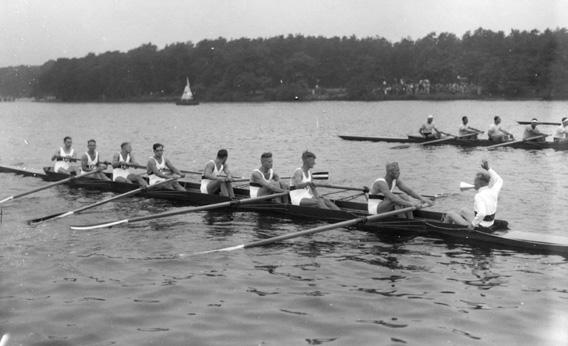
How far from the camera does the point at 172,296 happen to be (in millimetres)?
10656

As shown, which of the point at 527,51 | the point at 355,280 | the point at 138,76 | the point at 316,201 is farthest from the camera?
the point at 138,76

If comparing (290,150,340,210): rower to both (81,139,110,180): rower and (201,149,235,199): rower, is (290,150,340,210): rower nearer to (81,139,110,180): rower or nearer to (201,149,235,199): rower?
(201,149,235,199): rower

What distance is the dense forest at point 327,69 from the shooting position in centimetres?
10575

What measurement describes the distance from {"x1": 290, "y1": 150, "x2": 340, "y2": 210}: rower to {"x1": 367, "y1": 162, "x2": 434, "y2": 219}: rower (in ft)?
4.45

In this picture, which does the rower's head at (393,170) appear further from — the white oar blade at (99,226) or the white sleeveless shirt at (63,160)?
the white sleeveless shirt at (63,160)

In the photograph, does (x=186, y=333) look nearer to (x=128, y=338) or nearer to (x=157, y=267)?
(x=128, y=338)

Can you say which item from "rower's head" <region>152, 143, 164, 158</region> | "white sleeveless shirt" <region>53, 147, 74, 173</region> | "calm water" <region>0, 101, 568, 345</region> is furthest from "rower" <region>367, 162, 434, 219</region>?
"white sleeveless shirt" <region>53, 147, 74, 173</region>

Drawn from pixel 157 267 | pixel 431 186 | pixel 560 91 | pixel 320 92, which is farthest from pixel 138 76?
pixel 157 267

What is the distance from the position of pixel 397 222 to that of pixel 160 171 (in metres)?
8.00

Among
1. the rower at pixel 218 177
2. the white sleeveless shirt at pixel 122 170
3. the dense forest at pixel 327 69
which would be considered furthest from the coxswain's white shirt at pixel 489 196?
the dense forest at pixel 327 69

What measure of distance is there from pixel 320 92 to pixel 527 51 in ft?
141

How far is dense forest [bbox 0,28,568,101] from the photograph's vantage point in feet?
347

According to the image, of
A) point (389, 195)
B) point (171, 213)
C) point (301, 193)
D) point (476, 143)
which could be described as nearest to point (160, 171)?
point (171, 213)

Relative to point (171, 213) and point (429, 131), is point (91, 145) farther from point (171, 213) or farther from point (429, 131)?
point (429, 131)
